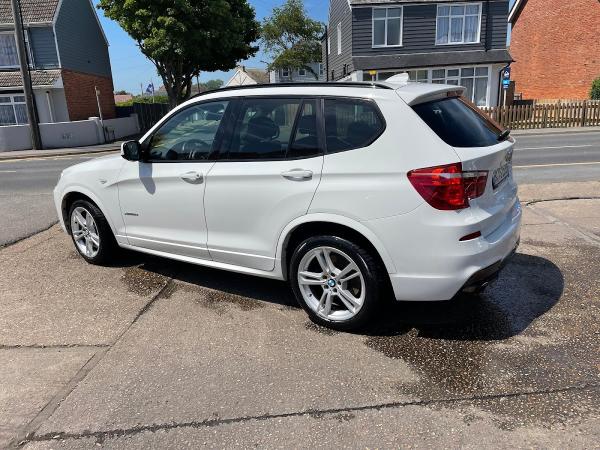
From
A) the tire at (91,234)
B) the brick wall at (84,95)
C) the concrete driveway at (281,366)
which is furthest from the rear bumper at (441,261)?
the brick wall at (84,95)

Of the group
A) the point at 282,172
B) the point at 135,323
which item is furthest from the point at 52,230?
the point at 282,172

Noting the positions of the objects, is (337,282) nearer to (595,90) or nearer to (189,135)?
(189,135)

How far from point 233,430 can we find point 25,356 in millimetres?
1815

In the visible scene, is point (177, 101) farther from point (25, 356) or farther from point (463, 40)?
point (25, 356)

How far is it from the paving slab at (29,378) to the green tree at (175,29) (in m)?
23.0

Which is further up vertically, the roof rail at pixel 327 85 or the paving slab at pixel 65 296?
the roof rail at pixel 327 85

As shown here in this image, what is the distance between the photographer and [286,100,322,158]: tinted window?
3709mm

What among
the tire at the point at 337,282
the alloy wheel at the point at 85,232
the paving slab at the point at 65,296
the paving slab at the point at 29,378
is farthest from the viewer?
the alloy wheel at the point at 85,232

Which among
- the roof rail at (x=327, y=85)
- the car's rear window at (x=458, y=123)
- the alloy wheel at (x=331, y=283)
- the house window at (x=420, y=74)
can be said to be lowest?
the alloy wheel at (x=331, y=283)

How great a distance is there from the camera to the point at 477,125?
3.76m

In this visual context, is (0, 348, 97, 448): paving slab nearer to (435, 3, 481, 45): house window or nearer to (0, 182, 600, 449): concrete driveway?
(0, 182, 600, 449): concrete driveway

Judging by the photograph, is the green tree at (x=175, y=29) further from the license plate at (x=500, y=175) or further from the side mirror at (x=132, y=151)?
the license plate at (x=500, y=175)

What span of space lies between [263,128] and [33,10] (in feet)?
94.1

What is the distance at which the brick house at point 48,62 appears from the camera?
87.6 ft
